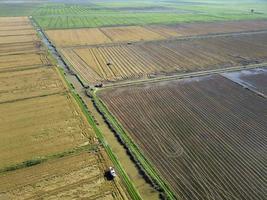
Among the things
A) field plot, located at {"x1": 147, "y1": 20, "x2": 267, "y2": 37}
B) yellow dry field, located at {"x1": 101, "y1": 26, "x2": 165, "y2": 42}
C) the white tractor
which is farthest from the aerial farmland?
field plot, located at {"x1": 147, "y1": 20, "x2": 267, "y2": 37}

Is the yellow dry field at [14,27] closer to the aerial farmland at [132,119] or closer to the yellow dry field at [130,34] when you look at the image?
the aerial farmland at [132,119]

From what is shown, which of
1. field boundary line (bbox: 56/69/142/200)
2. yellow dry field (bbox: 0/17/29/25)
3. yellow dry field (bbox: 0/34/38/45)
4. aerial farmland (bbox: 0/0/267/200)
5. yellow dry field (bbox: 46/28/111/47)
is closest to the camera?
field boundary line (bbox: 56/69/142/200)

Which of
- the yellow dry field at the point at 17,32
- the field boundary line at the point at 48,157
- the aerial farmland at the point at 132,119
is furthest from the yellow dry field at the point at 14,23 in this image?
the field boundary line at the point at 48,157

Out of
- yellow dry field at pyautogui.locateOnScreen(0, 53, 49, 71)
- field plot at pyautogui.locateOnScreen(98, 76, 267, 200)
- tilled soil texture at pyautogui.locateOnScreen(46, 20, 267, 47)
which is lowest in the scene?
field plot at pyautogui.locateOnScreen(98, 76, 267, 200)

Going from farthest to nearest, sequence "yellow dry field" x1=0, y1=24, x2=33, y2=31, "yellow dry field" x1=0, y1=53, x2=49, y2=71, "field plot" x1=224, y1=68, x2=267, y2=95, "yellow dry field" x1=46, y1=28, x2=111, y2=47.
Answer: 1. "yellow dry field" x1=0, y1=24, x2=33, y2=31
2. "yellow dry field" x1=46, y1=28, x2=111, y2=47
3. "yellow dry field" x1=0, y1=53, x2=49, y2=71
4. "field plot" x1=224, y1=68, x2=267, y2=95

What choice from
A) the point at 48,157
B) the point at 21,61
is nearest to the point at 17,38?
the point at 21,61

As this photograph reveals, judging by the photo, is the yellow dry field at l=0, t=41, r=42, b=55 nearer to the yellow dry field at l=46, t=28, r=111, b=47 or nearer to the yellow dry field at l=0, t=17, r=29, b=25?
the yellow dry field at l=46, t=28, r=111, b=47

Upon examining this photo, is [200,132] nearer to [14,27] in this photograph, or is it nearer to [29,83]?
[29,83]
